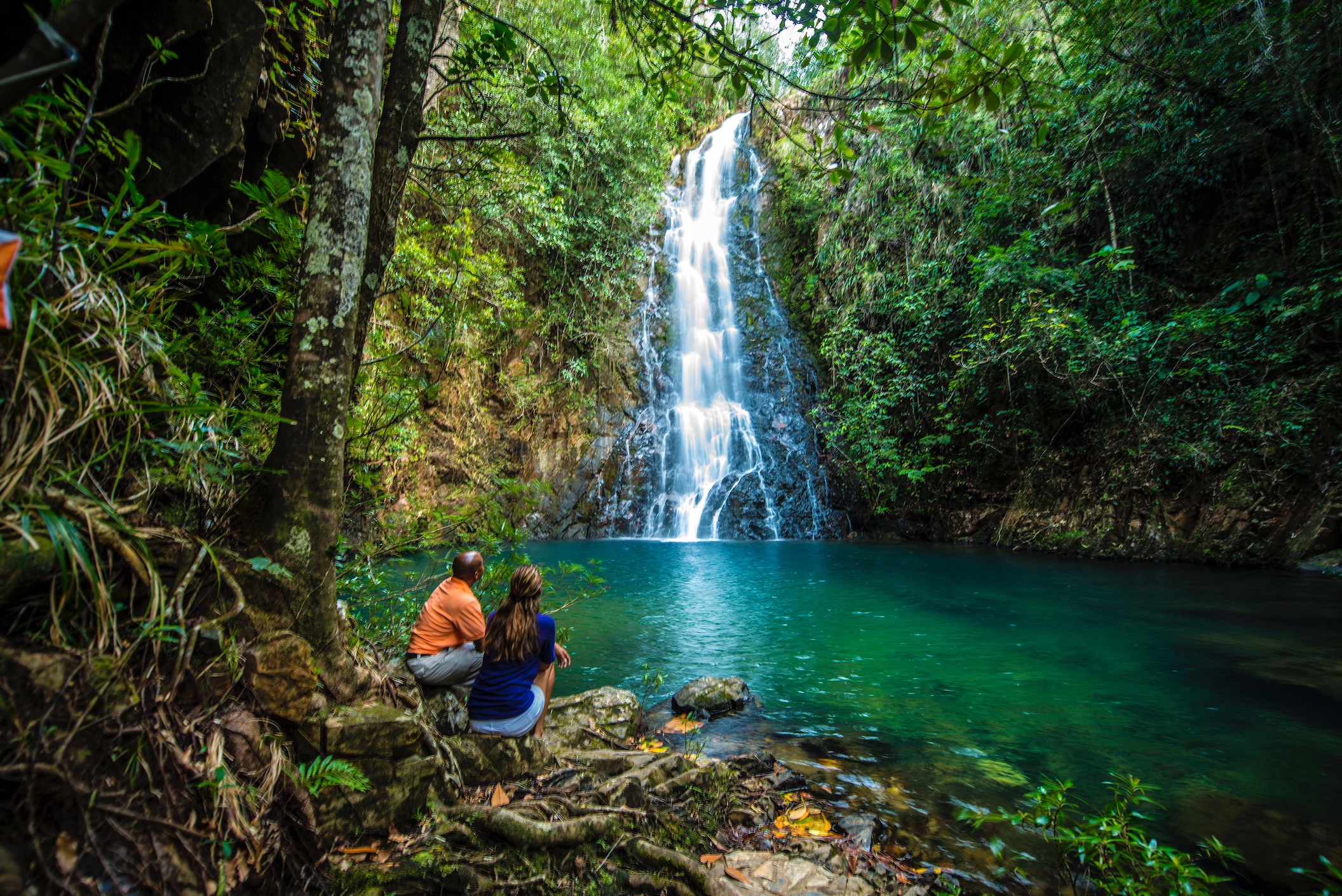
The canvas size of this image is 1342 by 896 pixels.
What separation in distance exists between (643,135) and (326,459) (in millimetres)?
17646

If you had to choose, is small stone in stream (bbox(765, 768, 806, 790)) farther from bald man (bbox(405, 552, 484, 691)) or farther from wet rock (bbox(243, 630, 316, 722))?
wet rock (bbox(243, 630, 316, 722))

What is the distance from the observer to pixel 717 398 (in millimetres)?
19219

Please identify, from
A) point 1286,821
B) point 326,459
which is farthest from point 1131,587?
point 326,459

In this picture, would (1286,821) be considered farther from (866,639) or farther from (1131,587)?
(1131,587)

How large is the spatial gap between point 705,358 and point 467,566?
1693 centimetres

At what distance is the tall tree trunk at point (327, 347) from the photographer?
2.26 meters

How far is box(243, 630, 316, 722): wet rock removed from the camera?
1954 millimetres

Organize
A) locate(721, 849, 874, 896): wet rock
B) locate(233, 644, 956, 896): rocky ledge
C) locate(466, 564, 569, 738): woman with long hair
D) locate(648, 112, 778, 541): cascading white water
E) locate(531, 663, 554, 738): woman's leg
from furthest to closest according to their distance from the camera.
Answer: locate(648, 112, 778, 541): cascading white water → locate(531, 663, 554, 738): woman's leg → locate(466, 564, 569, 738): woman with long hair → locate(721, 849, 874, 896): wet rock → locate(233, 644, 956, 896): rocky ledge

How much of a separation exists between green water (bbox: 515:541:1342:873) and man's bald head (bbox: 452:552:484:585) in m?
2.25

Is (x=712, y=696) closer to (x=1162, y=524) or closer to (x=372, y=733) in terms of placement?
(x=372, y=733)

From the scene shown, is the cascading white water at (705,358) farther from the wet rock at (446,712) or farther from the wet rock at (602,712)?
the wet rock at (446,712)

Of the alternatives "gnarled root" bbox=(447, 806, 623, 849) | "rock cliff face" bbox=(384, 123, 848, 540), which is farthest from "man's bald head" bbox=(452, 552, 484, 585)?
"rock cliff face" bbox=(384, 123, 848, 540)

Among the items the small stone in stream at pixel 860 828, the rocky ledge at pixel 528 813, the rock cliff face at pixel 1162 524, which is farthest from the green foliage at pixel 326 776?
the rock cliff face at pixel 1162 524

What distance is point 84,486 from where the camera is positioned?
63.2 inches
